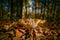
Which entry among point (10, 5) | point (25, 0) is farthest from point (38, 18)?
point (10, 5)

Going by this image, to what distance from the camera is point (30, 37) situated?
1329 millimetres

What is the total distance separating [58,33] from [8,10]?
63 centimetres

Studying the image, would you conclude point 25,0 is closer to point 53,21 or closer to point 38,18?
point 38,18

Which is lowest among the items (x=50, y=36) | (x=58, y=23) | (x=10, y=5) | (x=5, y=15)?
(x=50, y=36)

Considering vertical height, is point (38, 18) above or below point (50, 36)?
above

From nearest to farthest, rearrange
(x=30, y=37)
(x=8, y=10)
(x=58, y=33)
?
(x=30, y=37) < (x=58, y=33) < (x=8, y=10)

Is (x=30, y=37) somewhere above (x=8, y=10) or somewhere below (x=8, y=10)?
below

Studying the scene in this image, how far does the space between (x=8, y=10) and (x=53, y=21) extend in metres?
0.56

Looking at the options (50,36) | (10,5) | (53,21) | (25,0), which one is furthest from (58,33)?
(10,5)

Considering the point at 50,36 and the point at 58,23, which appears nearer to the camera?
the point at 50,36

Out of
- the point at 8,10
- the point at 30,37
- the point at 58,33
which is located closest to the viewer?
Answer: the point at 30,37

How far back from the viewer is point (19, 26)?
Result: 4.83ft

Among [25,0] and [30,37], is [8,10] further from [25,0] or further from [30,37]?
[30,37]

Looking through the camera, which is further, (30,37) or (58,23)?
(58,23)
